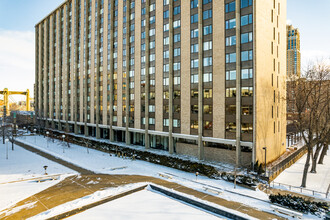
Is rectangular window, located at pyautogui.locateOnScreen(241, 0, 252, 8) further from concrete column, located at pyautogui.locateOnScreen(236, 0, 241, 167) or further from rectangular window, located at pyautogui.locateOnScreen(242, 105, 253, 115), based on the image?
rectangular window, located at pyautogui.locateOnScreen(242, 105, 253, 115)

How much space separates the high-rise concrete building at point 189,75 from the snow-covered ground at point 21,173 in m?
17.5

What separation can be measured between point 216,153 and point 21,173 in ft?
85.9

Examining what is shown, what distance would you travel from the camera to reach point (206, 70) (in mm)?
31016

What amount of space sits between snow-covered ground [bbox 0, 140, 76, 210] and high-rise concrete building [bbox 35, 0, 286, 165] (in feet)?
57.3

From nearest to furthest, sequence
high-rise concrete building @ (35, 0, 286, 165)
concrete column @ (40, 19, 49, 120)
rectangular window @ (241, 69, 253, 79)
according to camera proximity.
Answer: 1. rectangular window @ (241, 69, 253, 79)
2. high-rise concrete building @ (35, 0, 286, 165)
3. concrete column @ (40, 19, 49, 120)

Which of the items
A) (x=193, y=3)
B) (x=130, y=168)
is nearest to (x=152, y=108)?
(x=130, y=168)

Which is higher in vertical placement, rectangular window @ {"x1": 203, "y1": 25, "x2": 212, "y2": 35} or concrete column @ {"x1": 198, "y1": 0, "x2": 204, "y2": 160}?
rectangular window @ {"x1": 203, "y1": 25, "x2": 212, "y2": 35}

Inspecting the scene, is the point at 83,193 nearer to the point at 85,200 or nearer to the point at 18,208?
the point at 85,200

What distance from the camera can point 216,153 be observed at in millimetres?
30312

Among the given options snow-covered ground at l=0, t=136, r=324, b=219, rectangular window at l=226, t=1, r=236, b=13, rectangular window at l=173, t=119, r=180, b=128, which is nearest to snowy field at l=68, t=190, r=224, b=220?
snow-covered ground at l=0, t=136, r=324, b=219

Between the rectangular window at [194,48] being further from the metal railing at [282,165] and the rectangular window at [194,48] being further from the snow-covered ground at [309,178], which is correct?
the snow-covered ground at [309,178]

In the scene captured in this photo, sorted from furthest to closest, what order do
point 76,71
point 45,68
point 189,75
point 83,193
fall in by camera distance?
point 45,68, point 76,71, point 189,75, point 83,193

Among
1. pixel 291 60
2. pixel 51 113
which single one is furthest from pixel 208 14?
pixel 291 60

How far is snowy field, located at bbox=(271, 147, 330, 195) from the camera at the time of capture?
74.4ft
